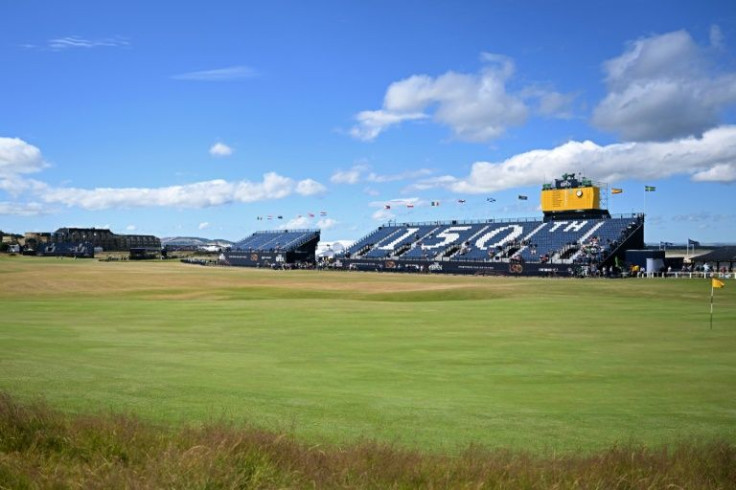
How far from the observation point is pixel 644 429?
12.5 metres

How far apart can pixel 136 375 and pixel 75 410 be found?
4074 millimetres

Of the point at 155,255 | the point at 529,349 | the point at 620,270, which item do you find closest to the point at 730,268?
the point at 620,270

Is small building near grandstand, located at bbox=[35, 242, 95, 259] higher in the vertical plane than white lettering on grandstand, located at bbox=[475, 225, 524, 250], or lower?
lower

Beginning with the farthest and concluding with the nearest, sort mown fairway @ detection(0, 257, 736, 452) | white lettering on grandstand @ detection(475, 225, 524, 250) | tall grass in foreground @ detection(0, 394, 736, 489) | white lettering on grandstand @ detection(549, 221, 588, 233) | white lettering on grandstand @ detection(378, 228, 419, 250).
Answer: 1. white lettering on grandstand @ detection(378, 228, 419, 250)
2. white lettering on grandstand @ detection(475, 225, 524, 250)
3. white lettering on grandstand @ detection(549, 221, 588, 233)
4. mown fairway @ detection(0, 257, 736, 452)
5. tall grass in foreground @ detection(0, 394, 736, 489)

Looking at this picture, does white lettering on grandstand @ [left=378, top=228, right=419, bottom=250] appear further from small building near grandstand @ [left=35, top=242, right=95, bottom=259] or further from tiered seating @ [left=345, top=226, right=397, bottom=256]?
small building near grandstand @ [left=35, top=242, right=95, bottom=259]

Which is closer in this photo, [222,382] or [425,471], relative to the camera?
[425,471]

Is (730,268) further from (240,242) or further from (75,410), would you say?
(240,242)

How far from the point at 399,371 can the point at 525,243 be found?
85.3 meters

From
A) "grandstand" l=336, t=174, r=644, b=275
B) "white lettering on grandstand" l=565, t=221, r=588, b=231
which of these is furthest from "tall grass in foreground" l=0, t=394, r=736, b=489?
"white lettering on grandstand" l=565, t=221, r=588, b=231

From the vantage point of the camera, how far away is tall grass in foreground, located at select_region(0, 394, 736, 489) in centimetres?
825

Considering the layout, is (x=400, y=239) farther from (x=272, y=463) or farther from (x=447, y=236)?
(x=272, y=463)

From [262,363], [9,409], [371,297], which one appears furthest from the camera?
[371,297]

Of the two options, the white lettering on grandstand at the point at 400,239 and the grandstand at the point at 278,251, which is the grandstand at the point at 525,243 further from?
the grandstand at the point at 278,251

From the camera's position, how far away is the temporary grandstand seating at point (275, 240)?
474 ft
